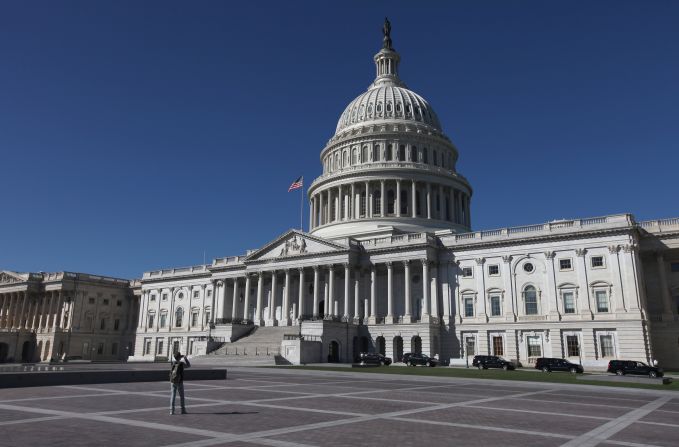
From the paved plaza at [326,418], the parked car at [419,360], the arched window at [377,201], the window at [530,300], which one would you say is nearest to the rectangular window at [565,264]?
the window at [530,300]

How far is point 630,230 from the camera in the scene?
59312 millimetres

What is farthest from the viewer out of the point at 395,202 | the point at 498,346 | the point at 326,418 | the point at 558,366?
the point at 395,202

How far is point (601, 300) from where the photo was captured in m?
60.6

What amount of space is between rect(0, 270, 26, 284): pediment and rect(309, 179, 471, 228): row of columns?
207 feet

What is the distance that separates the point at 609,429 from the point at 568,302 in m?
50.0

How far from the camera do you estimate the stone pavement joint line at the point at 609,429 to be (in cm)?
1379

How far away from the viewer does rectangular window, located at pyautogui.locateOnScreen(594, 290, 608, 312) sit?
6022cm

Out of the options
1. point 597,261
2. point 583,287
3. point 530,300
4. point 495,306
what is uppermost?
point 597,261

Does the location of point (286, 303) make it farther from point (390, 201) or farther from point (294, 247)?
point (390, 201)

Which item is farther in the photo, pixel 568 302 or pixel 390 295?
pixel 390 295

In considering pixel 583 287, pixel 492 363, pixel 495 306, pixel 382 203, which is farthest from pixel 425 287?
pixel 382 203

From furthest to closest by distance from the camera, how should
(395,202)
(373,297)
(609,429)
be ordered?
(395,202), (373,297), (609,429)

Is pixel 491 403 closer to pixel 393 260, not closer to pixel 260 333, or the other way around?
pixel 393 260

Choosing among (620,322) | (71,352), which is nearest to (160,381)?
(620,322)
